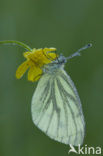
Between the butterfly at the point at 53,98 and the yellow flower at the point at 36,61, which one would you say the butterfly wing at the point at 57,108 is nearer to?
the butterfly at the point at 53,98

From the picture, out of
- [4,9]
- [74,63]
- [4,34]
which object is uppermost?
[4,9]

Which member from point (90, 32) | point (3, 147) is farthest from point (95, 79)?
point (3, 147)

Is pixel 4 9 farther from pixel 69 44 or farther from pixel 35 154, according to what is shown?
pixel 35 154

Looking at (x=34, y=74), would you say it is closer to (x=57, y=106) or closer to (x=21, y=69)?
(x=21, y=69)

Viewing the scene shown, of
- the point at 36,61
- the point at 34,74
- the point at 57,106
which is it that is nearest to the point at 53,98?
the point at 57,106

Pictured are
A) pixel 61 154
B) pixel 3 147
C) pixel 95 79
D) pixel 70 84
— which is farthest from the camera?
pixel 95 79

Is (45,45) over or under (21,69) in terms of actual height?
over

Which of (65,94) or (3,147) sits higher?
(65,94)

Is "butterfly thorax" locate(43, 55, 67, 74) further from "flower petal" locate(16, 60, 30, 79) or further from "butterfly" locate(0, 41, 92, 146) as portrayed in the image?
"flower petal" locate(16, 60, 30, 79)
